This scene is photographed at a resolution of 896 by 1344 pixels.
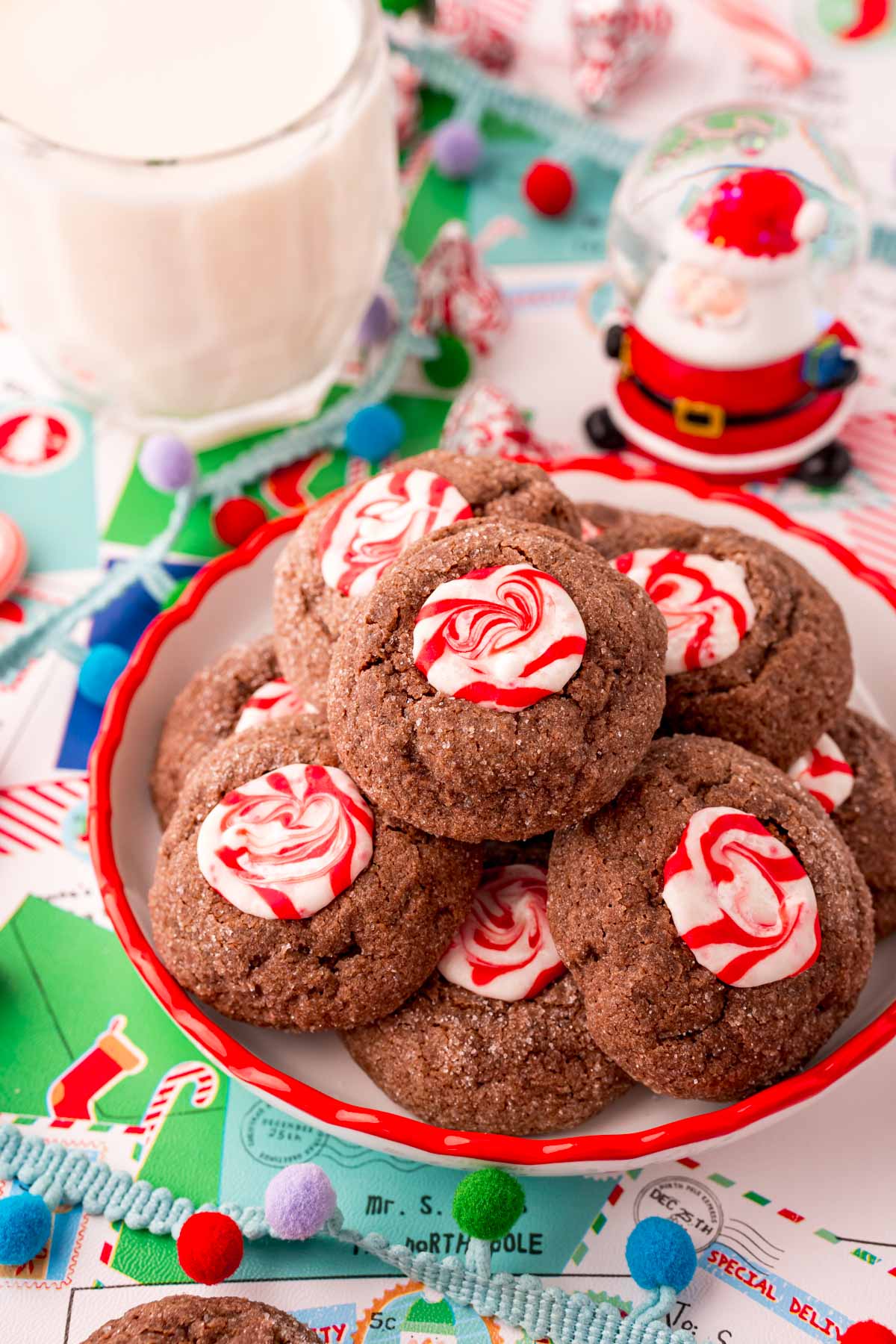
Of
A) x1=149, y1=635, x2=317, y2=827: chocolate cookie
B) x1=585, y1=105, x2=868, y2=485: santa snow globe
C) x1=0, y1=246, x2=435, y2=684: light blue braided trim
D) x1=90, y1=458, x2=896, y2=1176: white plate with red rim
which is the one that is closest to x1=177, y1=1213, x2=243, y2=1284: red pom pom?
x1=90, y1=458, x2=896, y2=1176: white plate with red rim

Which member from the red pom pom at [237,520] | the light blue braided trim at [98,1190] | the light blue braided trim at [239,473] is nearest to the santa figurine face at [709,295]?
the light blue braided trim at [239,473]

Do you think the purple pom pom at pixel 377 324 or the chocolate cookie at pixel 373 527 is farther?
the purple pom pom at pixel 377 324

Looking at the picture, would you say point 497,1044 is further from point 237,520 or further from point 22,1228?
point 237,520

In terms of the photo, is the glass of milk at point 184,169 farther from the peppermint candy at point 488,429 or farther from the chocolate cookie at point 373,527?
the chocolate cookie at point 373,527

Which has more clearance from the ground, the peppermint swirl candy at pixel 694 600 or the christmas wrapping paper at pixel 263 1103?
the peppermint swirl candy at pixel 694 600

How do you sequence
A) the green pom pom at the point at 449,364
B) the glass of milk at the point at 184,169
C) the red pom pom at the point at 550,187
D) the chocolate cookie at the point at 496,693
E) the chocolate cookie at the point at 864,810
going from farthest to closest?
the red pom pom at the point at 550,187 → the green pom pom at the point at 449,364 → the glass of milk at the point at 184,169 → the chocolate cookie at the point at 864,810 → the chocolate cookie at the point at 496,693

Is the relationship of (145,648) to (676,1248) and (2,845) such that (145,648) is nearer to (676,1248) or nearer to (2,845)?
(2,845)

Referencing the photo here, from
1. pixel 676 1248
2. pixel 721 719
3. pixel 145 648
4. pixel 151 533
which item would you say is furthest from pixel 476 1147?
pixel 151 533
